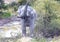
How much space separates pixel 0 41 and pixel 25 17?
4.06 meters

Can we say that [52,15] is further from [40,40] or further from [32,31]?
[40,40]

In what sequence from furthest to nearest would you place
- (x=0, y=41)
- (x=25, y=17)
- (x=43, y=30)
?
(x=43, y=30) < (x=25, y=17) < (x=0, y=41)

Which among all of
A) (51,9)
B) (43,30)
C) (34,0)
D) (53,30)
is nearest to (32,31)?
(43,30)

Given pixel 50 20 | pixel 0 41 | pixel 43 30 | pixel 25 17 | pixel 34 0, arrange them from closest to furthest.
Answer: pixel 0 41, pixel 25 17, pixel 43 30, pixel 50 20, pixel 34 0

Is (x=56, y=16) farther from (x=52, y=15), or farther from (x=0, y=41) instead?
(x=0, y=41)

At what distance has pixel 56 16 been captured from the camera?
1076cm

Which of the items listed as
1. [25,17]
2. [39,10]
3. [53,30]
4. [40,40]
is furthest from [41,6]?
[40,40]

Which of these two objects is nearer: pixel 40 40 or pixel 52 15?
pixel 40 40

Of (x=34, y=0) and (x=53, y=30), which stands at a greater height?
(x=34, y=0)

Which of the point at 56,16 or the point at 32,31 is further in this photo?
the point at 56,16

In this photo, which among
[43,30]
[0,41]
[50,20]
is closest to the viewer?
[0,41]

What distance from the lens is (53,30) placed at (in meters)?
10.3

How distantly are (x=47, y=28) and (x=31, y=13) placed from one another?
1.17 metres

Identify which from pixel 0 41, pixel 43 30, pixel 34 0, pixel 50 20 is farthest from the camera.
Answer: pixel 34 0
